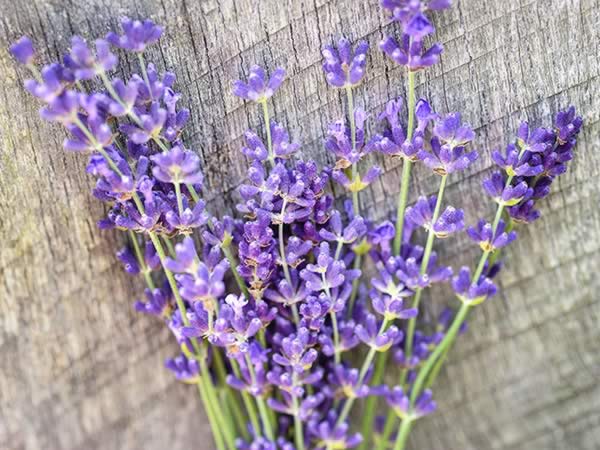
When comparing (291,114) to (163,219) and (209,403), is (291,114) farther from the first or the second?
(209,403)

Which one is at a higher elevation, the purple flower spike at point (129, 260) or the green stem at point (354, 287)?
the purple flower spike at point (129, 260)

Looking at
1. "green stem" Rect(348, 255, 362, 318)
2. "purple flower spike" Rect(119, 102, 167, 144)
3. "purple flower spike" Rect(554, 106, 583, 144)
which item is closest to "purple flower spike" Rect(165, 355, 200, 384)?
"green stem" Rect(348, 255, 362, 318)

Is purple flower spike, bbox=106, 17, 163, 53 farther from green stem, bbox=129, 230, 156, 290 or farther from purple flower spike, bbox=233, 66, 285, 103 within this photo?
green stem, bbox=129, 230, 156, 290

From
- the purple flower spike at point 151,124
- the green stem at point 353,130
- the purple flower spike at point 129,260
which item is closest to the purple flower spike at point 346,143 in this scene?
the green stem at point 353,130

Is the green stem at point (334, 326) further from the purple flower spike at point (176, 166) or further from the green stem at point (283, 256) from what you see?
the purple flower spike at point (176, 166)

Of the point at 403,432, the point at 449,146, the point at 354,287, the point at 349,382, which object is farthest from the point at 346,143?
the point at 403,432
